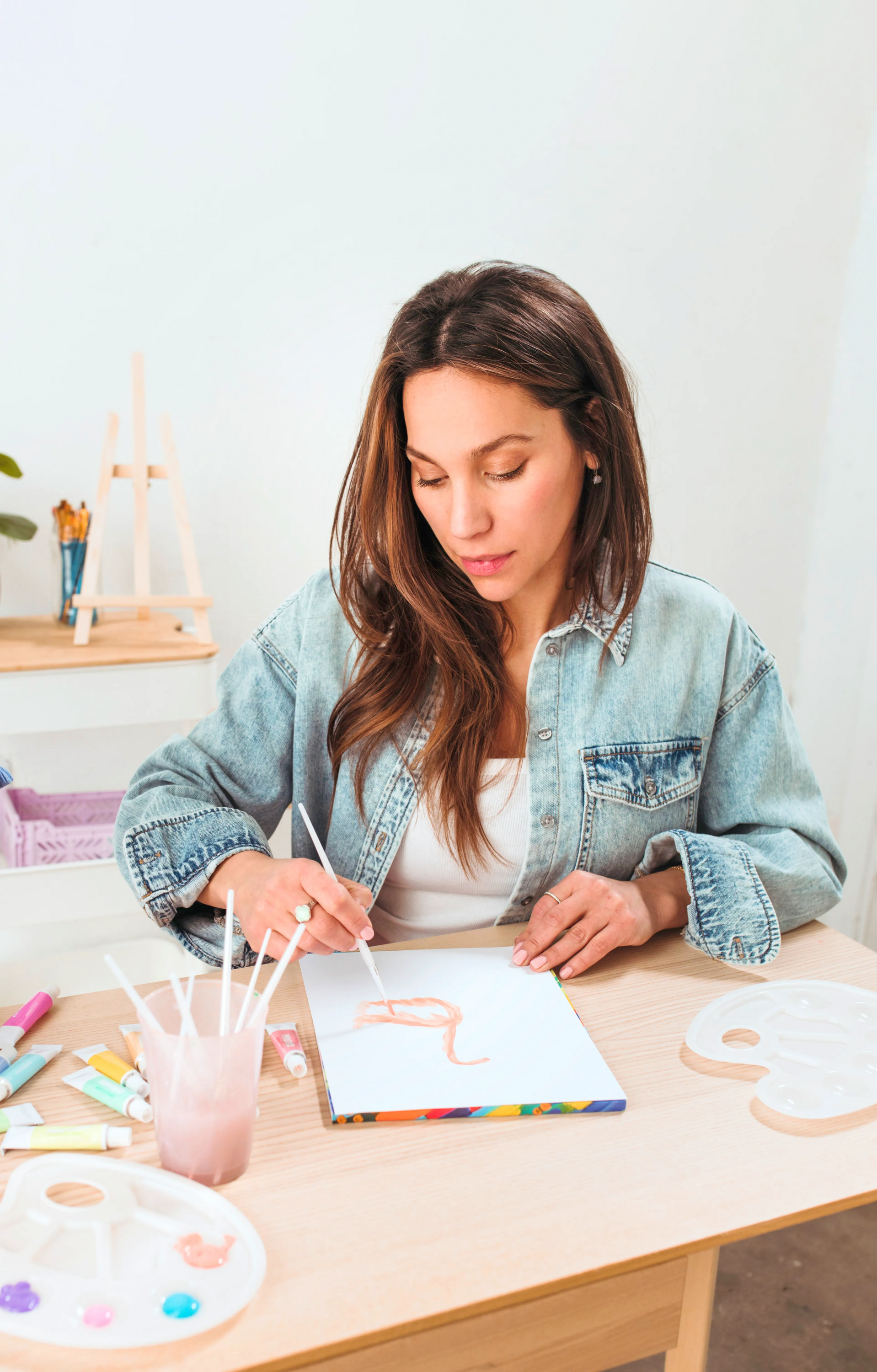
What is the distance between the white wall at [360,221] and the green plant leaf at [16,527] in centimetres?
18

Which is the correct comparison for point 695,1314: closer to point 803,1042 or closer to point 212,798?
point 803,1042

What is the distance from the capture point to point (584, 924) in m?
0.92

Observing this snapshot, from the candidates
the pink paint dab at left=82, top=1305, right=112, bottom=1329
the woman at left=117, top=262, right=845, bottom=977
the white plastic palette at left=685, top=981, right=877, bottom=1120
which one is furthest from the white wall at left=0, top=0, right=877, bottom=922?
the pink paint dab at left=82, top=1305, right=112, bottom=1329

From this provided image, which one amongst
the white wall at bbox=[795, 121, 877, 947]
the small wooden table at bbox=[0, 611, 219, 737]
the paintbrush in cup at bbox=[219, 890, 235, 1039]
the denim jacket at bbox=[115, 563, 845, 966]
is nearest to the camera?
the paintbrush in cup at bbox=[219, 890, 235, 1039]

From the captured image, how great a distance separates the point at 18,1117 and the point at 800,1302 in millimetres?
1362

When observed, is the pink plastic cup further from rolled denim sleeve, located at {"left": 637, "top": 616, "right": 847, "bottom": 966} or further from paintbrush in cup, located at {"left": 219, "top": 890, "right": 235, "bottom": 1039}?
rolled denim sleeve, located at {"left": 637, "top": 616, "right": 847, "bottom": 966}

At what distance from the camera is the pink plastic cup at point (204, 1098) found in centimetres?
59

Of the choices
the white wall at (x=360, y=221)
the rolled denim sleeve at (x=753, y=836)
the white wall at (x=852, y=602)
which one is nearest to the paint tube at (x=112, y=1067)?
the rolled denim sleeve at (x=753, y=836)

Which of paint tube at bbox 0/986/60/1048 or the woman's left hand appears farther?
the woman's left hand

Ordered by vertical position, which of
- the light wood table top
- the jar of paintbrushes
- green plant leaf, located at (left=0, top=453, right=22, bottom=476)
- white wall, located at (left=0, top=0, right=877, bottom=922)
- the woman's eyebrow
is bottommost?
the light wood table top

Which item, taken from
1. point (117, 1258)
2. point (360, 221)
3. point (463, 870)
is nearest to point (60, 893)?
point (463, 870)

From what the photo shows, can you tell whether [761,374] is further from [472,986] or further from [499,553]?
[472,986]

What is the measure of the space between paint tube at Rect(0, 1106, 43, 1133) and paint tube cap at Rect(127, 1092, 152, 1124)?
0.06m

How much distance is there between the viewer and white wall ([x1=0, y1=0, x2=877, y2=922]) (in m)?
1.96
